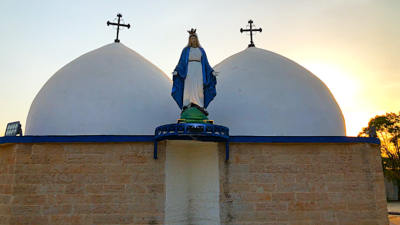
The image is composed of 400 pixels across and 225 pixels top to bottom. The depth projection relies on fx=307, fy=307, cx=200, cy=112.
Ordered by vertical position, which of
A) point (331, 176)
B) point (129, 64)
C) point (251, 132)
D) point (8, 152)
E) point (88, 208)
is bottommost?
point (88, 208)

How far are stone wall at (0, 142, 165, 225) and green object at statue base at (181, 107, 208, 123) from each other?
0.92 m

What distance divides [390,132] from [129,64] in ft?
79.5

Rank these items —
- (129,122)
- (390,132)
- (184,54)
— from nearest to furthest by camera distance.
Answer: (184,54)
(129,122)
(390,132)

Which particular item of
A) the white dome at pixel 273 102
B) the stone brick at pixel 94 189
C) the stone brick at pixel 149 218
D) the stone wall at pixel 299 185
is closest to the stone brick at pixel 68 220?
the stone brick at pixel 94 189

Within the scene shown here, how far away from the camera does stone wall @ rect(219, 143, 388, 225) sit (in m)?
6.80

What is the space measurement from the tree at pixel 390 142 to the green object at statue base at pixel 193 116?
23817 mm

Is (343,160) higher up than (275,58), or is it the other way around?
(275,58)

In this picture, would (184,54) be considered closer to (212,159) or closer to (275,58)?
(212,159)

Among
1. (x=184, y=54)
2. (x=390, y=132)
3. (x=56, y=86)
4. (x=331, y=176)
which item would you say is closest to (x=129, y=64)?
(x=56, y=86)

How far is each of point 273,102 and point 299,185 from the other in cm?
→ 235

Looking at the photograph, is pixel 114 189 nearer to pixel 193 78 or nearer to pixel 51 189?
pixel 51 189

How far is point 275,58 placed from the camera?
31.6ft

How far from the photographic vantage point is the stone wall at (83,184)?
6.52 meters

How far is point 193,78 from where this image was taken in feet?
22.6
